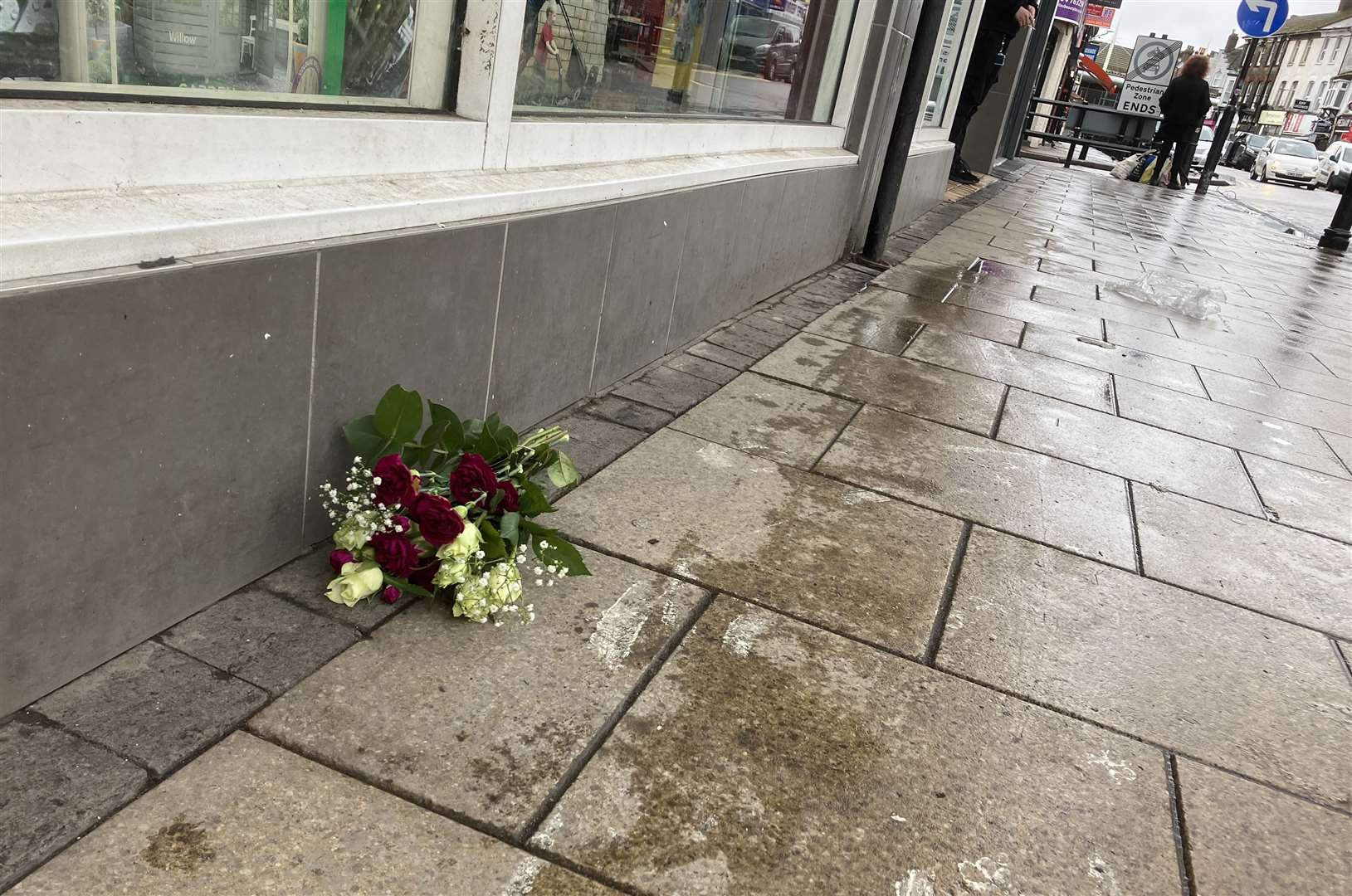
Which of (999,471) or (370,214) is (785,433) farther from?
(370,214)

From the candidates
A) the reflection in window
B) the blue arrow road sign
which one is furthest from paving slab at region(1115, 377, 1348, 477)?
the blue arrow road sign

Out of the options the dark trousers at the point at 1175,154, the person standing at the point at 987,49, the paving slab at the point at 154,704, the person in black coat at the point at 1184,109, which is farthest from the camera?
the dark trousers at the point at 1175,154

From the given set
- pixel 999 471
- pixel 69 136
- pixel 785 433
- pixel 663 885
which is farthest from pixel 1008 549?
pixel 69 136

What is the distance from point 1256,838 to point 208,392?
229cm

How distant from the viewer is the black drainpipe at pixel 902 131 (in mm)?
7129

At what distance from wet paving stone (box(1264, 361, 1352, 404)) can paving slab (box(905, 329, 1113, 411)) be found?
152 cm

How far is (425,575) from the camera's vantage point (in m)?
2.33

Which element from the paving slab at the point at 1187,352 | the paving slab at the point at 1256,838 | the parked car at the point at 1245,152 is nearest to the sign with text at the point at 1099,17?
the parked car at the point at 1245,152

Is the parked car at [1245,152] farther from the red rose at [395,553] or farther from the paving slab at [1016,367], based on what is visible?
the red rose at [395,553]

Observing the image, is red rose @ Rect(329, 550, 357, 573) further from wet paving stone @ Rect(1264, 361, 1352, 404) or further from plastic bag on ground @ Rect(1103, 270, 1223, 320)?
plastic bag on ground @ Rect(1103, 270, 1223, 320)

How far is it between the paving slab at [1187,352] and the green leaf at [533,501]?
4.92 meters

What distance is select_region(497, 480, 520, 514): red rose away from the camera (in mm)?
2436

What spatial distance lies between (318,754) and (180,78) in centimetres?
140

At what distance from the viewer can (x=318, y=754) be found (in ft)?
6.07
